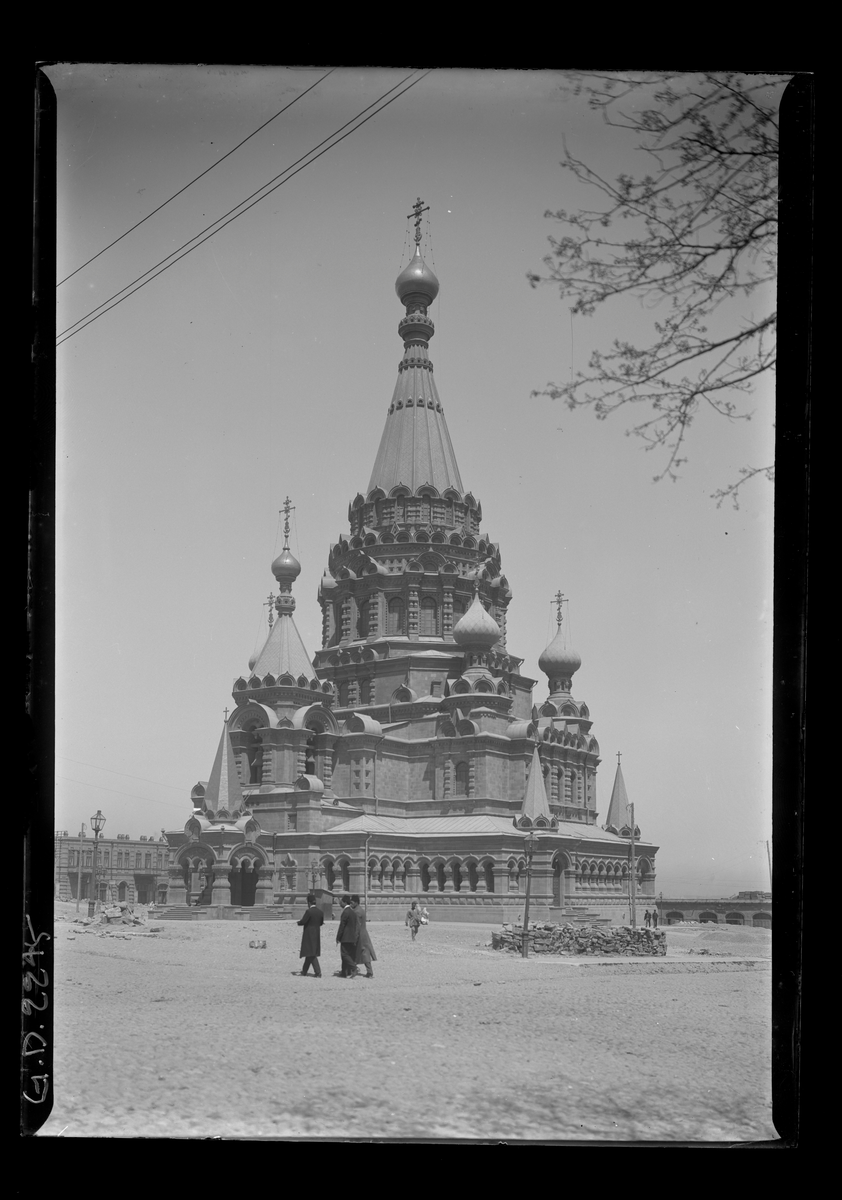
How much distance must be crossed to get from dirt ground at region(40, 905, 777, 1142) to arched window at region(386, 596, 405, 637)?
2624 centimetres

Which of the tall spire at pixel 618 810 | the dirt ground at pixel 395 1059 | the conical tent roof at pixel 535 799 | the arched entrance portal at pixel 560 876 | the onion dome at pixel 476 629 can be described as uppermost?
the onion dome at pixel 476 629

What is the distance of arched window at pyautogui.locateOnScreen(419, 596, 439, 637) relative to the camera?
38.5 meters

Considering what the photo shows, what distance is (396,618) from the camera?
3878cm

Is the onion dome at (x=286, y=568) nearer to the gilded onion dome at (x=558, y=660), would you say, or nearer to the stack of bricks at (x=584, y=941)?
the gilded onion dome at (x=558, y=660)

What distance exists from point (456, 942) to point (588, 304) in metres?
18.2

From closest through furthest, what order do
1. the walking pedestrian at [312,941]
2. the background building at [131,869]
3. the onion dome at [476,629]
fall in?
the walking pedestrian at [312,941] → the background building at [131,869] → the onion dome at [476,629]

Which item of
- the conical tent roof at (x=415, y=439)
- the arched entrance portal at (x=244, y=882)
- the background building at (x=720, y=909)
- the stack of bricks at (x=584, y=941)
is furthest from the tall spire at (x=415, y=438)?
the stack of bricks at (x=584, y=941)

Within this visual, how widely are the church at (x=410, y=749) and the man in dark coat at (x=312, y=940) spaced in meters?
13.5

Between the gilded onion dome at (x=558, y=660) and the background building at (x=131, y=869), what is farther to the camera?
the gilded onion dome at (x=558, y=660)

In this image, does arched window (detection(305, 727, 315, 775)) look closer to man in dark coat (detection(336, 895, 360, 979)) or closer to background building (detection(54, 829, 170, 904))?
background building (detection(54, 829, 170, 904))

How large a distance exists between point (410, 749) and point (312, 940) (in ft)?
72.1

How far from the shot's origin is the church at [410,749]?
31125 millimetres

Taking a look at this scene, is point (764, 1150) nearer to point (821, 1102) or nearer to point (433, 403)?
point (821, 1102)

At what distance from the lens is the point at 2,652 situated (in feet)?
19.2
